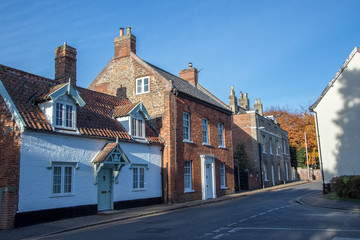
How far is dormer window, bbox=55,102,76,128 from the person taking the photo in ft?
49.2

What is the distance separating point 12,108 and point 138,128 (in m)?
A: 7.63

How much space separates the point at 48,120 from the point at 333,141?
18.2 m

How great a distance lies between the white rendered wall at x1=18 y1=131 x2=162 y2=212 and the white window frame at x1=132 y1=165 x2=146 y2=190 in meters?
0.30

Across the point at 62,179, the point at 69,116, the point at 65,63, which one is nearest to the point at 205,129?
the point at 65,63

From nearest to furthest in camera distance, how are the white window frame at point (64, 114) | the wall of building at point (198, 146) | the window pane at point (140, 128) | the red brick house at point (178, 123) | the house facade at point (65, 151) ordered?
the house facade at point (65, 151), the white window frame at point (64, 114), the window pane at point (140, 128), the red brick house at point (178, 123), the wall of building at point (198, 146)

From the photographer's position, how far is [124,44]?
24641 millimetres

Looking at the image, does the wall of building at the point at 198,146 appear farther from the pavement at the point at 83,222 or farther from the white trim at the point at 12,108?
the white trim at the point at 12,108

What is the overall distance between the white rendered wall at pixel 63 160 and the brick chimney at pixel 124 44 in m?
8.49

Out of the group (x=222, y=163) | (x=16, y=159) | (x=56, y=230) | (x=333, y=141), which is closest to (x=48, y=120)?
(x=16, y=159)

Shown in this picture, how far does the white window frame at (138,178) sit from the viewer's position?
18.8 metres

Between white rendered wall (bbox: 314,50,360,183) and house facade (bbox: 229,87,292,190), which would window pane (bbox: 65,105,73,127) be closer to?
white rendered wall (bbox: 314,50,360,183)

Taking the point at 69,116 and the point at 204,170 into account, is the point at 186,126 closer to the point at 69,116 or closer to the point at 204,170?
the point at 204,170

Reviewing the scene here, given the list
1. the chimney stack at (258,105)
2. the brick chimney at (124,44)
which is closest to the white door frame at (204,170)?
the brick chimney at (124,44)

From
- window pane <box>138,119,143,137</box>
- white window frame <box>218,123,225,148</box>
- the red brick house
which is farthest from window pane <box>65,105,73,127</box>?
white window frame <box>218,123,225,148</box>
